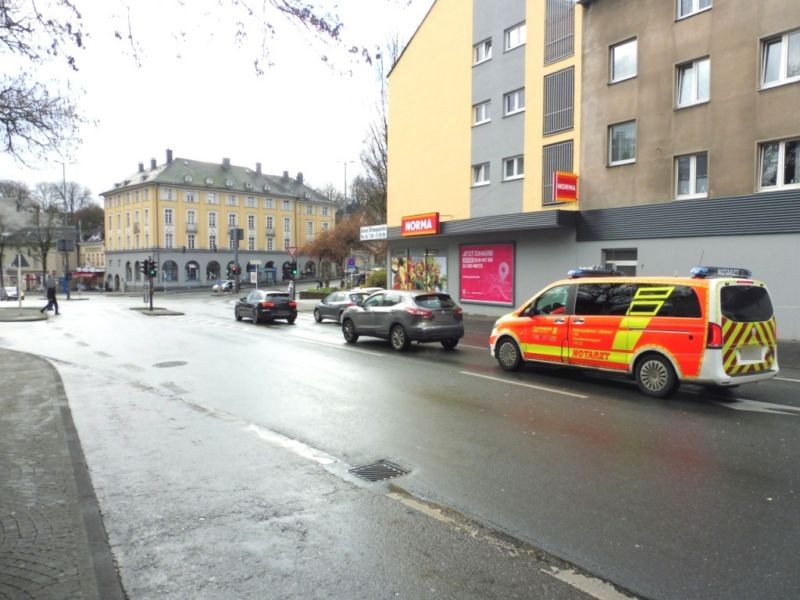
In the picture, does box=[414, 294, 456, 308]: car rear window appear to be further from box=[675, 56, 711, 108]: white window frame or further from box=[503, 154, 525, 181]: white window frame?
box=[503, 154, 525, 181]: white window frame

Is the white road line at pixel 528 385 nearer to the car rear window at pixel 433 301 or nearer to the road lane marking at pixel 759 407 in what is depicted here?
the road lane marking at pixel 759 407

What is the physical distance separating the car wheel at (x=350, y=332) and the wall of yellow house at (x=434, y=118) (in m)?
10.6

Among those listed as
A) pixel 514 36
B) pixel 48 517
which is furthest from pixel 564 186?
pixel 48 517

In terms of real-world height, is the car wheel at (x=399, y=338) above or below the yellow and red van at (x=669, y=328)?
below

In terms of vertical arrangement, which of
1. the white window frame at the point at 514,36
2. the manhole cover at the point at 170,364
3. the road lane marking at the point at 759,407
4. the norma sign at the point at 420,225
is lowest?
the manhole cover at the point at 170,364

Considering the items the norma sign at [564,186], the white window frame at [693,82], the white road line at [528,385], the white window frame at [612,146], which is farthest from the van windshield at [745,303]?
the norma sign at [564,186]

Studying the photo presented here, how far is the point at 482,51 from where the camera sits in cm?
2508

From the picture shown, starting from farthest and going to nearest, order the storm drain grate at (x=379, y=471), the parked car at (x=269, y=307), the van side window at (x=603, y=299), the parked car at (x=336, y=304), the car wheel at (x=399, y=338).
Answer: the parked car at (x=336, y=304)
the parked car at (x=269, y=307)
the car wheel at (x=399, y=338)
the van side window at (x=603, y=299)
the storm drain grate at (x=379, y=471)

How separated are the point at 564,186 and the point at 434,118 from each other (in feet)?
31.1

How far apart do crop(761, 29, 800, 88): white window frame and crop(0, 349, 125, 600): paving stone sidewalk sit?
17.6 m

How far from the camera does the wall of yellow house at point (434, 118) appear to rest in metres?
25.6

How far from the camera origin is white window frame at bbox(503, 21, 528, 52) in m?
23.0

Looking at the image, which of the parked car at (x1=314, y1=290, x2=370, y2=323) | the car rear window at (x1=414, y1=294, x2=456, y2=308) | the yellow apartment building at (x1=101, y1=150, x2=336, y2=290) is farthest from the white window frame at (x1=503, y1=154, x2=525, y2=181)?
the yellow apartment building at (x1=101, y1=150, x2=336, y2=290)

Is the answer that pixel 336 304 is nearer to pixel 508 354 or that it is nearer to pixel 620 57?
pixel 620 57
